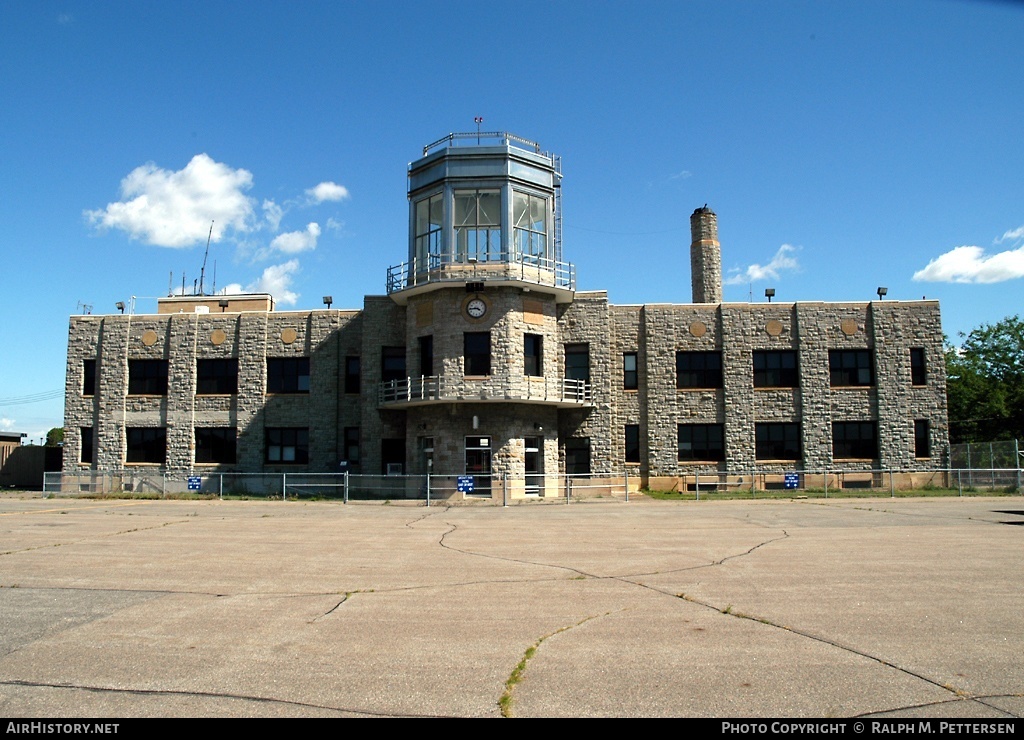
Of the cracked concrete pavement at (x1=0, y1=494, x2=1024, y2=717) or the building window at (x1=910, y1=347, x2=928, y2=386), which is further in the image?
the building window at (x1=910, y1=347, x2=928, y2=386)

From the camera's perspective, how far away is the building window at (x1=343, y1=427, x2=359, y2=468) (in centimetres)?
3731

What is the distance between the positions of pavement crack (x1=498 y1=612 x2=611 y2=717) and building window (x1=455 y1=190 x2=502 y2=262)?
85.7 ft

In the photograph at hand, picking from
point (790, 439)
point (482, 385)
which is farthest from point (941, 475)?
point (482, 385)

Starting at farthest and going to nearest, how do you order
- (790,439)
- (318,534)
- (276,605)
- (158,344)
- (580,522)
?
(158,344) → (790,439) → (580,522) → (318,534) → (276,605)

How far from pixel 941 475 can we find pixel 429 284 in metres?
24.5

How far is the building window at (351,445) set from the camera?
37.3 m

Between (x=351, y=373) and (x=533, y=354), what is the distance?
30.9ft

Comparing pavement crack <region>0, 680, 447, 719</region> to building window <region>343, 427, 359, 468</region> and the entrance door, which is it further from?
building window <region>343, 427, 359, 468</region>

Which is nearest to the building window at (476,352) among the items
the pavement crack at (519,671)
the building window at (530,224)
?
the building window at (530,224)

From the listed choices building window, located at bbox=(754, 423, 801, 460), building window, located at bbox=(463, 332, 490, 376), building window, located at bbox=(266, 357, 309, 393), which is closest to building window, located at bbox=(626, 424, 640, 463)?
building window, located at bbox=(754, 423, 801, 460)

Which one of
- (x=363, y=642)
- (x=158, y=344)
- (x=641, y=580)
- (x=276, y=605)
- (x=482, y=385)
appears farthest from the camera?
(x=158, y=344)

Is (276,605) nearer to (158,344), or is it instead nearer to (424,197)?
(424,197)

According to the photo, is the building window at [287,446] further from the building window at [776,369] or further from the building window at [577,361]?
the building window at [776,369]

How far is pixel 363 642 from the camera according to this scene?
8.00 m
